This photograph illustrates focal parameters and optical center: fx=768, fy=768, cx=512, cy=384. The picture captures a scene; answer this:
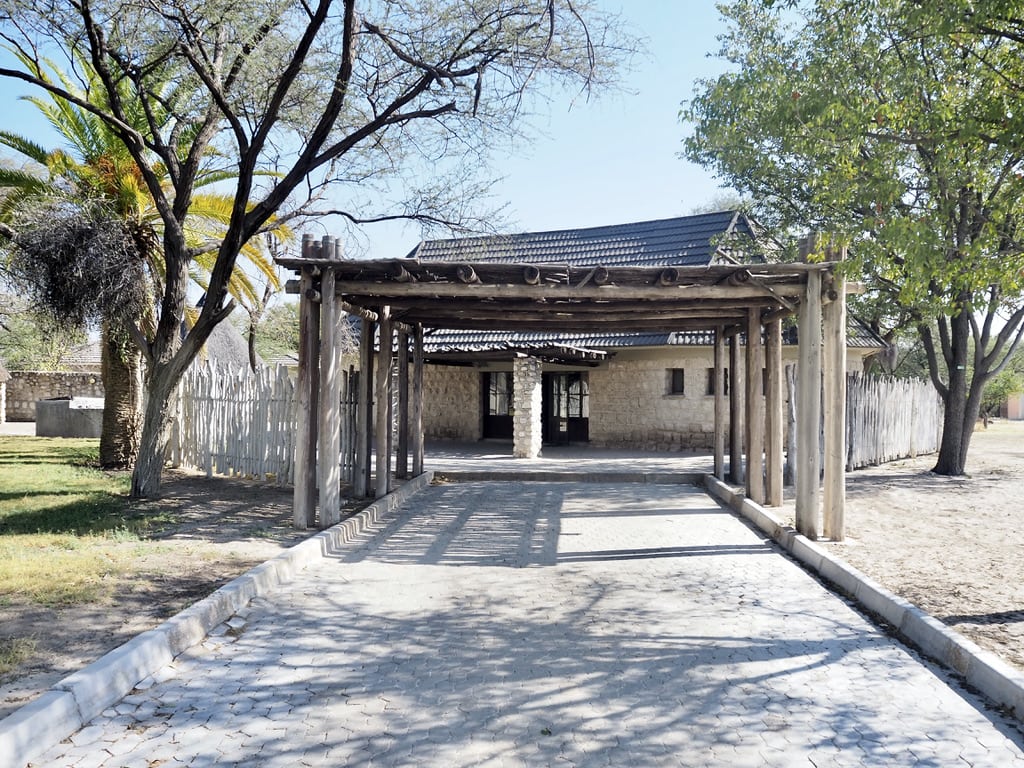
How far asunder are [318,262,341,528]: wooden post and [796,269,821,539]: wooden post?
17.1 feet

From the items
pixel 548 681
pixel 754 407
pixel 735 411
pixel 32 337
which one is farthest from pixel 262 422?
pixel 32 337

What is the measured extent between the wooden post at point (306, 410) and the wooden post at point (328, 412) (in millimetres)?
132

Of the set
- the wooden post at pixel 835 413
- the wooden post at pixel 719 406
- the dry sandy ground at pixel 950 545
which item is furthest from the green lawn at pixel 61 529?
the wooden post at pixel 719 406

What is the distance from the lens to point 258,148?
916 cm

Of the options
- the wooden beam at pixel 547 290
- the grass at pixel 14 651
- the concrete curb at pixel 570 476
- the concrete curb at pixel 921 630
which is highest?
the wooden beam at pixel 547 290

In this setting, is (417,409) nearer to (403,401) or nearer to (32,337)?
(403,401)

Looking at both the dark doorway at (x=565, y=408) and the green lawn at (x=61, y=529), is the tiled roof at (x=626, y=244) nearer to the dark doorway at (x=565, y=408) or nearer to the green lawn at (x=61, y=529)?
the dark doorway at (x=565, y=408)

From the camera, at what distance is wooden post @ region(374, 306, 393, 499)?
11070mm

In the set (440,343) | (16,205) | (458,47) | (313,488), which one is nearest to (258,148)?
(458,47)

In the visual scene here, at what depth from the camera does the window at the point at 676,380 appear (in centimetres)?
1997

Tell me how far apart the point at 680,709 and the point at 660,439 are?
16.5 meters

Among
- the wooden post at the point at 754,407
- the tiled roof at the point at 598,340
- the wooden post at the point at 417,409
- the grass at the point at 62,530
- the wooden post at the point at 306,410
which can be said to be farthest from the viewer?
the tiled roof at the point at 598,340

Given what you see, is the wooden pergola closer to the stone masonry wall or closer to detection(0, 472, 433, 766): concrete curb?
detection(0, 472, 433, 766): concrete curb

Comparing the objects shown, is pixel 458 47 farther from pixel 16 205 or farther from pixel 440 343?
pixel 440 343
